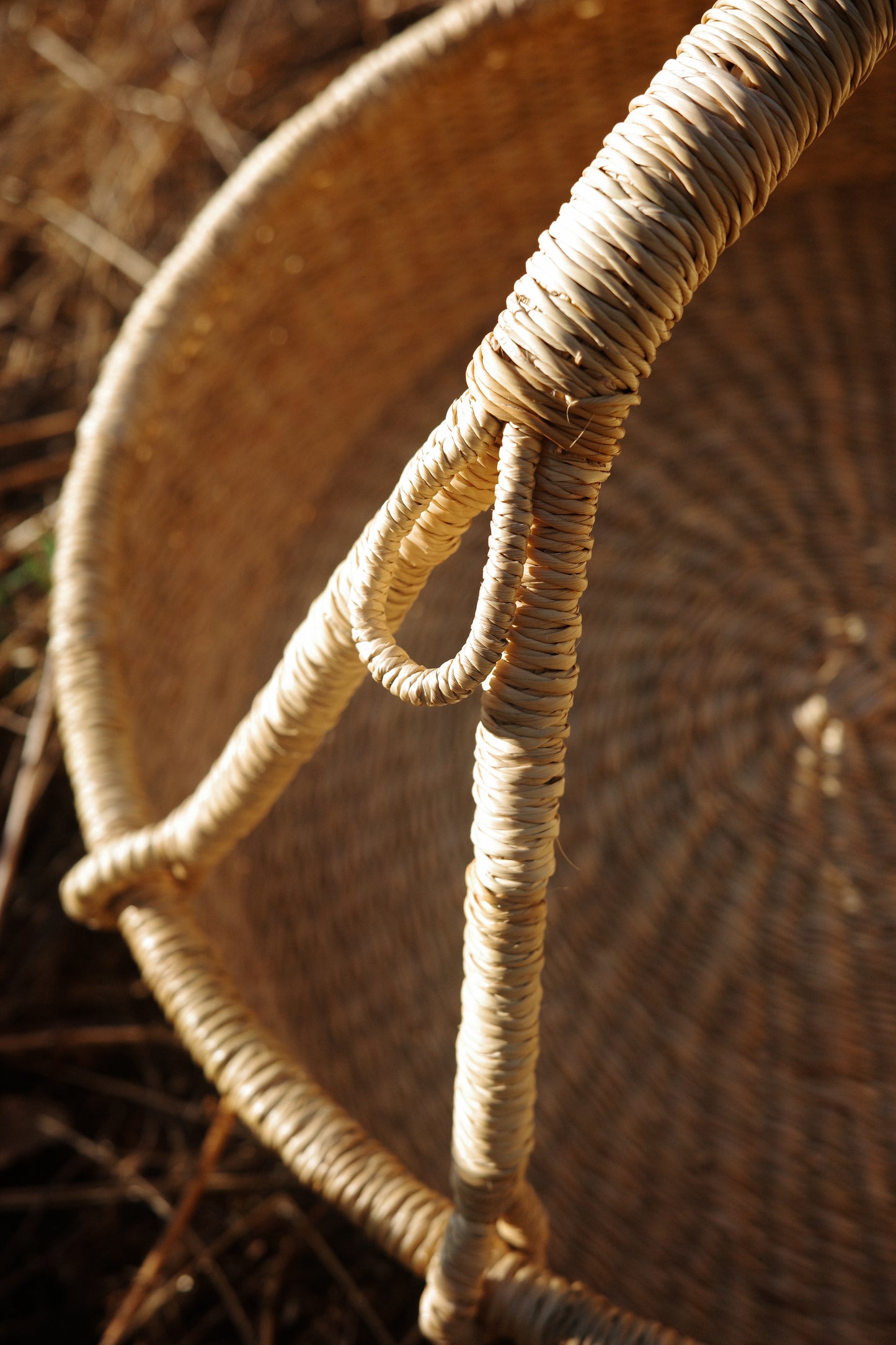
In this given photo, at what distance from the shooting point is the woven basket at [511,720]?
0.39 m

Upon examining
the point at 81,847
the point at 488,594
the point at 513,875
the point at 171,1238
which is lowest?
the point at 171,1238

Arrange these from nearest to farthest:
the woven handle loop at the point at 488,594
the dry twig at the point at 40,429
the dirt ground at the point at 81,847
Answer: the woven handle loop at the point at 488,594, the dirt ground at the point at 81,847, the dry twig at the point at 40,429

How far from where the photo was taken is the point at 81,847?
2.68 feet

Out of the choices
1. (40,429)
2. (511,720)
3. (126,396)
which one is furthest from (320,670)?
(40,429)

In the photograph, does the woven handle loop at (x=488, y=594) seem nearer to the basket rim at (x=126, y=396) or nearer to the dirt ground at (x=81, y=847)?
the basket rim at (x=126, y=396)

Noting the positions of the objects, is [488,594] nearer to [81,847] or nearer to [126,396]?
[126,396]

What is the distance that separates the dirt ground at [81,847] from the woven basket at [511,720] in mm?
126

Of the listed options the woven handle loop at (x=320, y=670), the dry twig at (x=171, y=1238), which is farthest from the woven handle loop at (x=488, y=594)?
the dry twig at (x=171, y=1238)

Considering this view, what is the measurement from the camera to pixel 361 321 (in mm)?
816

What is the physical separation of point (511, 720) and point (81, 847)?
59cm

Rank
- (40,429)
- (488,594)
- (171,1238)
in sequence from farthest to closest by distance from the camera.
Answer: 1. (40,429)
2. (171,1238)
3. (488,594)

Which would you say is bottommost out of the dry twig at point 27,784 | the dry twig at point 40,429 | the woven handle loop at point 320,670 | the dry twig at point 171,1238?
the dry twig at point 171,1238

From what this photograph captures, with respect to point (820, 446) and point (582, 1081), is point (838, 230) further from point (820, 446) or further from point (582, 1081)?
point (582, 1081)

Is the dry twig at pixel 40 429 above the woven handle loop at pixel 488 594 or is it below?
above
